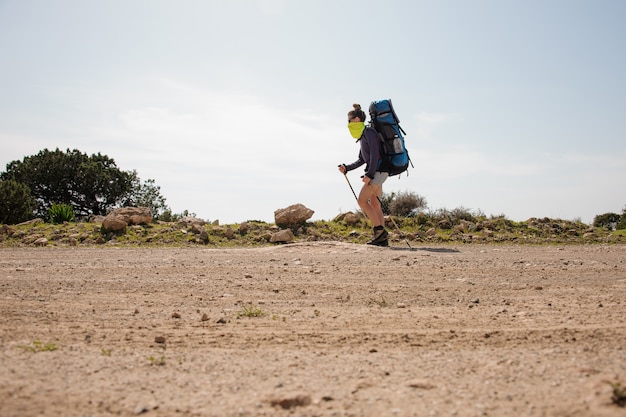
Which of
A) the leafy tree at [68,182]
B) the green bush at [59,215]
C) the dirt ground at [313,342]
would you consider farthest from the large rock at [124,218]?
the leafy tree at [68,182]

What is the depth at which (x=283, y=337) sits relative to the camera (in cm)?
456

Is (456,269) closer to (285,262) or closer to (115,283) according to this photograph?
(285,262)

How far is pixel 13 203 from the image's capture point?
2712cm

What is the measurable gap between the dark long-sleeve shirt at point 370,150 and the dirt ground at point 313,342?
3.99 m

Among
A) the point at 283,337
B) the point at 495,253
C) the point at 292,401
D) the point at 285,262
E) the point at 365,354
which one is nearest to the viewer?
the point at 292,401

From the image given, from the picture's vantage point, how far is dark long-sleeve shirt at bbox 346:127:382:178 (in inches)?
470

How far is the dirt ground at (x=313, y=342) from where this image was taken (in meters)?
3.13

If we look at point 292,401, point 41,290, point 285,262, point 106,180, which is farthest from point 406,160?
point 106,180

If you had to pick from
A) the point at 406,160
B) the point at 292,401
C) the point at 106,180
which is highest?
the point at 106,180

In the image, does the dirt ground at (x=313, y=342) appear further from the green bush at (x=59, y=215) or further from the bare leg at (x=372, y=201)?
the green bush at (x=59, y=215)

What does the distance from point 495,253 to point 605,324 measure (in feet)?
20.5

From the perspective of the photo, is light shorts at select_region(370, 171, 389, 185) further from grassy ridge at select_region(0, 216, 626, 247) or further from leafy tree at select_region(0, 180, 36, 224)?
leafy tree at select_region(0, 180, 36, 224)

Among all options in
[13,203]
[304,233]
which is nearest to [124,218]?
[304,233]

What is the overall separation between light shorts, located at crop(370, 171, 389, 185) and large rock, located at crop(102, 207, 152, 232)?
701 cm
